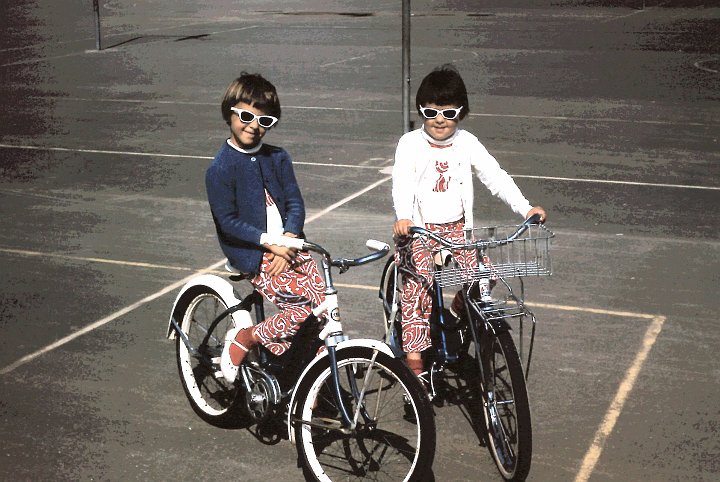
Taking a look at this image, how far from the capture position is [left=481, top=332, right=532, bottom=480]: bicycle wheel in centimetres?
491

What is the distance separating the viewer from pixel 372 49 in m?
25.3

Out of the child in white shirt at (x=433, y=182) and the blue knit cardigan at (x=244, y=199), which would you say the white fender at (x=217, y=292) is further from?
the child in white shirt at (x=433, y=182)

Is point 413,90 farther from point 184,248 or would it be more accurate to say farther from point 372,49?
point 184,248

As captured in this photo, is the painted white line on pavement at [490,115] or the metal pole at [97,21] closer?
the painted white line on pavement at [490,115]

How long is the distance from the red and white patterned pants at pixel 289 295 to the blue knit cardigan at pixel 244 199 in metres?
0.11

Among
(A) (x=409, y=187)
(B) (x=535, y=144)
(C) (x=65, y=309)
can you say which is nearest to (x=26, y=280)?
(C) (x=65, y=309)

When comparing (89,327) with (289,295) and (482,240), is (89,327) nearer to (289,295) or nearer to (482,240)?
(289,295)

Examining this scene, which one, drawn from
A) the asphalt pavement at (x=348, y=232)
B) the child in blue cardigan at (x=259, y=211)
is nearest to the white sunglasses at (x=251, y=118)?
the child in blue cardigan at (x=259, y=211)

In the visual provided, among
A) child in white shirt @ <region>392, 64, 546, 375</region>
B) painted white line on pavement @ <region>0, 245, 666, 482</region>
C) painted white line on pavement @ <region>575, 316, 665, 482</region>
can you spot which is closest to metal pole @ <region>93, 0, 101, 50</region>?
painted white line on pavement @ <region>0, 245, 666, 482</region>

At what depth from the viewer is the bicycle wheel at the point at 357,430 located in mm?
4723

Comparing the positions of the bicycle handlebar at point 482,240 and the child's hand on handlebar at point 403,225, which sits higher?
the bicycle handlebar at point 482,240

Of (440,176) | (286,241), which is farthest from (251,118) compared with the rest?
(440,176)

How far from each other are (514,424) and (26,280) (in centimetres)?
481

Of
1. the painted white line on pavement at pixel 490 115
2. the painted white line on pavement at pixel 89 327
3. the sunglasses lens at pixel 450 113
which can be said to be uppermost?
the sunglasses lens at pixel 450 113
